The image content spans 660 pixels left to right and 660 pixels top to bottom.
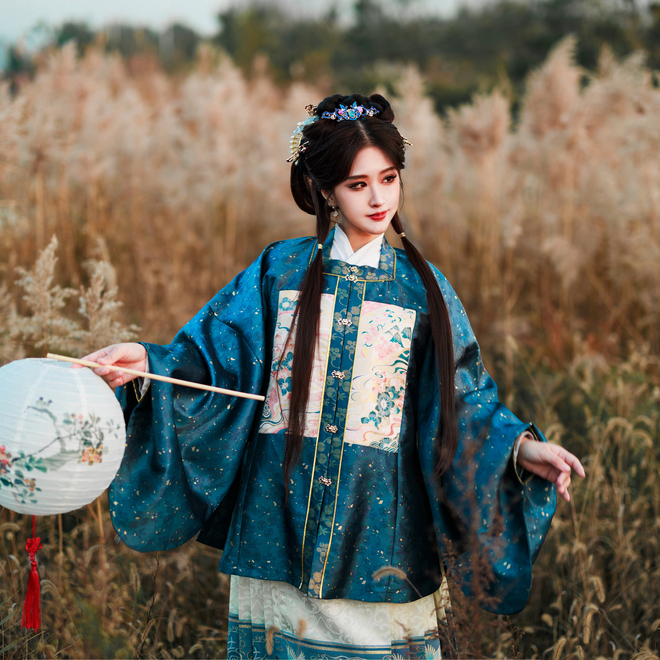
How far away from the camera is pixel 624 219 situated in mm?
4520

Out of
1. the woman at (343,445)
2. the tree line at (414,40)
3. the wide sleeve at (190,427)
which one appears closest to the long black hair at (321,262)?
the woman at (343,445)

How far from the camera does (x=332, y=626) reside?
1.71m

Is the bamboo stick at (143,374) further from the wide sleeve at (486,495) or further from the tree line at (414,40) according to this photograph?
the tree line at (414,40)

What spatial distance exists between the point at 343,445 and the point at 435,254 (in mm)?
4087

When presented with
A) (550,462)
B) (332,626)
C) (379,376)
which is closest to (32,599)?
(332,626)

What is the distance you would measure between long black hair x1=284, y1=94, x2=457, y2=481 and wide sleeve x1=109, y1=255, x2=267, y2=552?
5.0 inches

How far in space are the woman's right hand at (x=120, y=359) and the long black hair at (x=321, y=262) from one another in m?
0.38

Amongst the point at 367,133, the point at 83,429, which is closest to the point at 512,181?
the point at 367,133

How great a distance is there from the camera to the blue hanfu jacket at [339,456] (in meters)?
1.66

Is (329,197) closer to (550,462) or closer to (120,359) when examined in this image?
(120,359)

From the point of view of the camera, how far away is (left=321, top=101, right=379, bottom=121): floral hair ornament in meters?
1.79

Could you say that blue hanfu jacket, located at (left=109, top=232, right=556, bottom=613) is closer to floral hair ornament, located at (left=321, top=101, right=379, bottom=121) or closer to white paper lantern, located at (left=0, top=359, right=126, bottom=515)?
white paper lantern, located at (left=0, top=359, right=126, bottom=515)

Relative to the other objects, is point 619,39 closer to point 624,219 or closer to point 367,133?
point 624,219

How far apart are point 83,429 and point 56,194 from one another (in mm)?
3784
